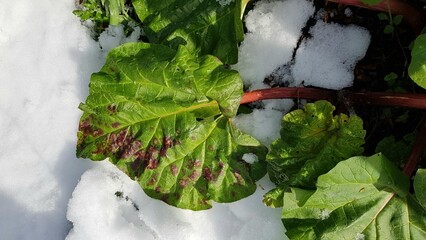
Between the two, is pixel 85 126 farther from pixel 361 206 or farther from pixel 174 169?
pixel 361 206

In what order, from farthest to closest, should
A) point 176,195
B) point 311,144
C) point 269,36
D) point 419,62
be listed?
point 269,36 → point 176,195 → point 311,144 → point 419,62

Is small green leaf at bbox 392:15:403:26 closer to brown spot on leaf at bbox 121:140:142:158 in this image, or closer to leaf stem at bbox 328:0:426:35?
leaf stem at bbox 328:0:426:35

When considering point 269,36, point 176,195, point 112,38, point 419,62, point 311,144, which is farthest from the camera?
point 112,38

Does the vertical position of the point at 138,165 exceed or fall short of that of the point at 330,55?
it falls short

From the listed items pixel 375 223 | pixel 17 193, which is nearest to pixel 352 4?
pixel 375 223

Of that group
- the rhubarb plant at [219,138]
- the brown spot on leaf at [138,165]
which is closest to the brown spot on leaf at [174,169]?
the rhubarb plant at [219,138]

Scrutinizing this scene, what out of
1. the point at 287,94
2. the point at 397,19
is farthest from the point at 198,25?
the point at 397,19

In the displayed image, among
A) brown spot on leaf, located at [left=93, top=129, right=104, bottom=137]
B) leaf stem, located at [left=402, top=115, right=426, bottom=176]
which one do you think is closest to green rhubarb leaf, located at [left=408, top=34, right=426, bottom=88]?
leaf stem, located at [left=402, top=115, right=426, bottom=176]
